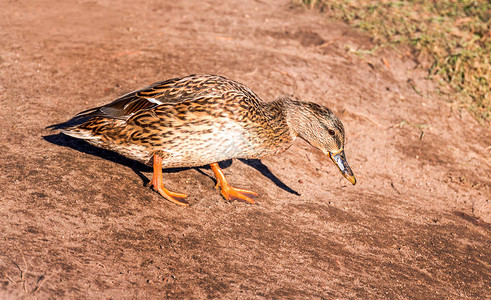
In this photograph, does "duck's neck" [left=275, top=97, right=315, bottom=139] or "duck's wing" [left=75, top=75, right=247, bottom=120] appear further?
"duck's neck" [left=275, top=97, right=315, bottom=139]

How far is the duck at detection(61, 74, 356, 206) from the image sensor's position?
14.5ft

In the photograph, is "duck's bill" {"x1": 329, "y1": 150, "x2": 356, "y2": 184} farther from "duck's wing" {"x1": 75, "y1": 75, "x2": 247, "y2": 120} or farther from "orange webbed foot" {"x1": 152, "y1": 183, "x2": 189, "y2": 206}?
"orange webbed foot" {"x1": 152, "y1": 183, "x2": 189, "y2": 206}

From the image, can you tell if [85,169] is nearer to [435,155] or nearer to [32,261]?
[32,261]

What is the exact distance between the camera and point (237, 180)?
552 cm

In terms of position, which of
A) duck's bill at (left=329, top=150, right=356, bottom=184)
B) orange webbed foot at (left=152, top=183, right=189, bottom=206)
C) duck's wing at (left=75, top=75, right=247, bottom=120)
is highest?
duck's wing at (left=75, top=75, right=247, bottom=120)

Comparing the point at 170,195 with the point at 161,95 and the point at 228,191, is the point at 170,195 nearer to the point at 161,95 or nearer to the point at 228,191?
the point at 228,191

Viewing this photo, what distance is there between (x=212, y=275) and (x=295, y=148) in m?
3.13

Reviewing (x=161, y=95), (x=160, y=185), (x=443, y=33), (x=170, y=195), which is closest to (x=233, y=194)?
(x=170, y=195)

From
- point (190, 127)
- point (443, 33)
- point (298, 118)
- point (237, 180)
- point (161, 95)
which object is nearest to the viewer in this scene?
point (190, 127)

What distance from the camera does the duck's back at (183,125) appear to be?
14.5ft

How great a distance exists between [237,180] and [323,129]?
1.23 meters

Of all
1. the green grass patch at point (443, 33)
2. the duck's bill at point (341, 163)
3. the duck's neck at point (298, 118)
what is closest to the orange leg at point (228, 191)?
the duck's neck at point (298, 118)

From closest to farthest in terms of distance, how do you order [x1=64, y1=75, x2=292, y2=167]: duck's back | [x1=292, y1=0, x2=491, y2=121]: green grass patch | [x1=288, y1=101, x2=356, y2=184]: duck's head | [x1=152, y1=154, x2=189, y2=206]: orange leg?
1. [x1=64, y1=75, x2=292, y2=167]: duck's back
2. [x1=152, y1=154, x2=189, y2=206]: orange leg
3. [x1=288, y1=101, x2=356, y2=184]: duck's head
4. [x1=292, y1=0, x2=491, y2=121]: green grass patch

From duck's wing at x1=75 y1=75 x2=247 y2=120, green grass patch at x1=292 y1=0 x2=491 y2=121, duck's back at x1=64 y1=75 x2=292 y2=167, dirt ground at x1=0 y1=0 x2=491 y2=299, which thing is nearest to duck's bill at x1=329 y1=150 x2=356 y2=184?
dirt ground at x1=0 y1=0 x2=491 y2=299
